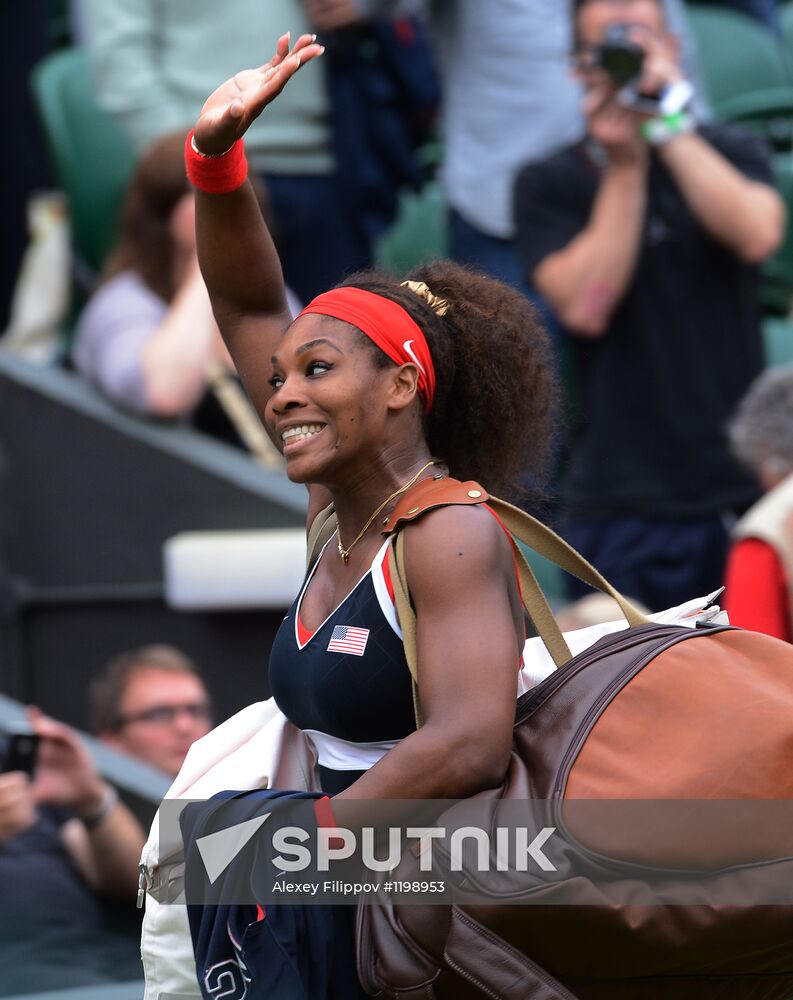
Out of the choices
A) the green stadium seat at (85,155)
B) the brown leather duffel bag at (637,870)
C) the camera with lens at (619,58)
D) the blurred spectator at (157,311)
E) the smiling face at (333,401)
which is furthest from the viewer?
the green stadium seat at (85,155)

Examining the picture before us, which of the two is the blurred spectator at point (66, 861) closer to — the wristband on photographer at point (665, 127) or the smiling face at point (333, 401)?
the smiling face at point (333, 401)

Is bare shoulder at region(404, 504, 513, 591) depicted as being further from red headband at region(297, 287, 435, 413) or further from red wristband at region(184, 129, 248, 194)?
red wristband at region(184, 129, 248, 194)

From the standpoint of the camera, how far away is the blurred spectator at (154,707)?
177 inches

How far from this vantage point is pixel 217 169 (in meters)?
2.46

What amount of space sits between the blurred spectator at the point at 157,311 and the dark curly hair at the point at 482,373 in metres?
2.62

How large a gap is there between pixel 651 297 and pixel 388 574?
9.58 feet

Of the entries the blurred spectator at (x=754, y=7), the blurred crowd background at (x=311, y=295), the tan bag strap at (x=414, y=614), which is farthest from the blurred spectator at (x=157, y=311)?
the blurred spectator at (x=754, y=7)

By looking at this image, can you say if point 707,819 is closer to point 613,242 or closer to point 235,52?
point 613,242

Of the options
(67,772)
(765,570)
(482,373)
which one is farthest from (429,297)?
(67,772)

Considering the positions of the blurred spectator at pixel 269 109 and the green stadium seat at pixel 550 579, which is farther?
the blurred spectator at pixel 269 109

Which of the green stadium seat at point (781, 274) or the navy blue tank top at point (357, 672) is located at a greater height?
the green stadium seat at point (781, 274)

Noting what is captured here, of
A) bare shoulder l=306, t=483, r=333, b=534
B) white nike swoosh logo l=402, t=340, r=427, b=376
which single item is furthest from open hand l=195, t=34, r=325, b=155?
bare shoulder l=306, t=483, r=333, b=534

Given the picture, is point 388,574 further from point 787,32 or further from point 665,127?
point 787,32

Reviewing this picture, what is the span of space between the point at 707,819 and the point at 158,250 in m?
3.52
